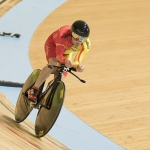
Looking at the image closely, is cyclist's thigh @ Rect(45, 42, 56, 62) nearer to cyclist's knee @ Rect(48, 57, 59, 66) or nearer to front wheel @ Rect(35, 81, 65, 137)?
cyclist's knee @ Rect(48, 57, 59, 66)

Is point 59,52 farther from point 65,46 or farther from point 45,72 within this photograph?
point 45,72

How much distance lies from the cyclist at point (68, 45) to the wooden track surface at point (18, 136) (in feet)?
1.61

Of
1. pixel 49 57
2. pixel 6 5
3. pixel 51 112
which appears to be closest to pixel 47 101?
pixel 51 112

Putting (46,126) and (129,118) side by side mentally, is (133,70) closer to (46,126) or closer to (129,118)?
(129,118)

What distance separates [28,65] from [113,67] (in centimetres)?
106

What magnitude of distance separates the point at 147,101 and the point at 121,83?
48 centimetres

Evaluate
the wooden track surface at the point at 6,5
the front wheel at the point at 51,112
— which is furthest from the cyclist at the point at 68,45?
the wooden track surface at the point at 6,5

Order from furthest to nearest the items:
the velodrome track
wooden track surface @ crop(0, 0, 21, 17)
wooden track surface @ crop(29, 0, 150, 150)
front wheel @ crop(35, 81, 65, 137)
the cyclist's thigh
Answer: wooden track surface @ crop(0, 0, 21, 17) < wooden track surface @ crop(29, 0, 150, 150) < the velodrome track < the cyclist's thigh < front wheel @ crop(35, 81, 65, 137)

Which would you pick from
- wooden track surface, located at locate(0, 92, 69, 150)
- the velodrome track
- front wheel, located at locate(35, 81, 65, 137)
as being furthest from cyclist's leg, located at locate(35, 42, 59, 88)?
the velodrome track

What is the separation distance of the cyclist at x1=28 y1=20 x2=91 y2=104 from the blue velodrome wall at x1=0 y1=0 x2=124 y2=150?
86 cm

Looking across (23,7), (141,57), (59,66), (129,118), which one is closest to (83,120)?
(129,118)

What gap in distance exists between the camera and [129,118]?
173 inches

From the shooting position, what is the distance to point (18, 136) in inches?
128

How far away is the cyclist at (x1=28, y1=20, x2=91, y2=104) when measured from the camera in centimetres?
298
